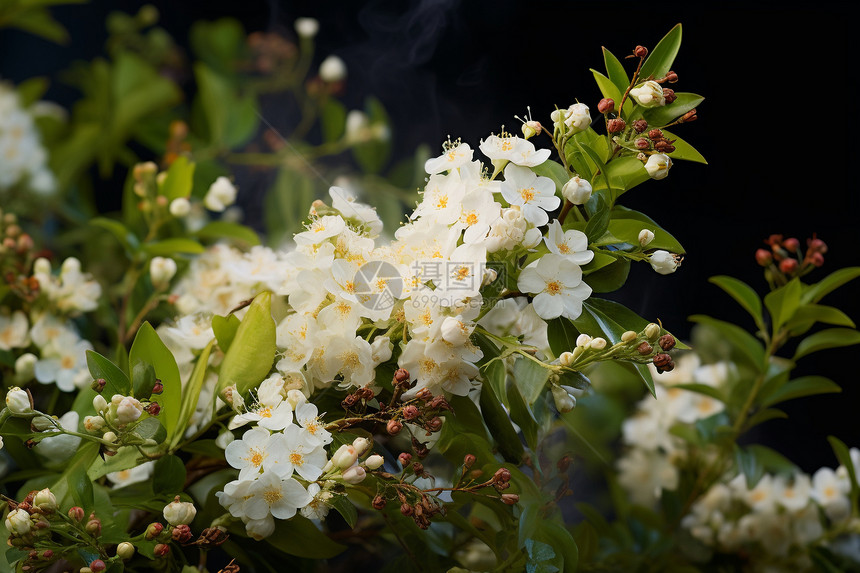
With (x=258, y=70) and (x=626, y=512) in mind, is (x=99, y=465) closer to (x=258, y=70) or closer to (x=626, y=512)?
(x=626, y=512)

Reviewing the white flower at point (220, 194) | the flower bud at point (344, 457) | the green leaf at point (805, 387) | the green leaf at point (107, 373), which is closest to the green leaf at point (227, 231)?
the white flower at point (220, 194)

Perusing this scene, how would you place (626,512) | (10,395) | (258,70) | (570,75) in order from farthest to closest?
(258,70)
(570,75)
(626,512)
(10,395)

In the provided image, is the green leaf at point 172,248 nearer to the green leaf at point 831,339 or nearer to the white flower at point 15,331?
the white flower at point 15,331

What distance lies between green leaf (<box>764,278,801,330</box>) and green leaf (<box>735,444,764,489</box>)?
0.17 metres

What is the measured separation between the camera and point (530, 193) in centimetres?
57

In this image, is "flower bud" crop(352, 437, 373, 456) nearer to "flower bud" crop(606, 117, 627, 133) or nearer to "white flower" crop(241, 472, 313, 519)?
"white flower" crop(241, 472, 313, 519)

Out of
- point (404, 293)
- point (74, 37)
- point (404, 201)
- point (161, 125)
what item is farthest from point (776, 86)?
point (74, 37)

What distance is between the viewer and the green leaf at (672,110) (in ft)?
1.98

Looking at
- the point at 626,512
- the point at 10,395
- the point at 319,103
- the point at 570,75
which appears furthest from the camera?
the point at 319,103

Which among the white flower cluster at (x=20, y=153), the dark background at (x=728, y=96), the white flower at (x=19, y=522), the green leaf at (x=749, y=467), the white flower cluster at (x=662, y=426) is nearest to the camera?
→ the white flower at (x=19, y=522)

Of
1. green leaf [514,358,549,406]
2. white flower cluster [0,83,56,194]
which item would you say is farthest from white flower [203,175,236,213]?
white flower cluster [0,83,56,194]

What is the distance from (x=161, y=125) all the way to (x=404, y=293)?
1.05 m

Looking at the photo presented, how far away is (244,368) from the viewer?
61 cm

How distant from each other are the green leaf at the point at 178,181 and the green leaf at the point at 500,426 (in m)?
0.51
